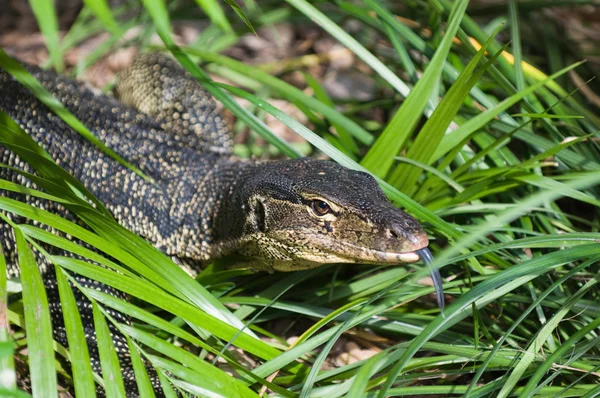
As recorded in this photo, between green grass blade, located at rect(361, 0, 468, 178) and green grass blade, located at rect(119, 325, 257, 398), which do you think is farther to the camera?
green grass blade, located at rect(361, 0, 468, 178)

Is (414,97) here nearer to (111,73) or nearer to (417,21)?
(417,21)

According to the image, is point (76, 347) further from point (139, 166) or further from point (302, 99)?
point (302, 99)

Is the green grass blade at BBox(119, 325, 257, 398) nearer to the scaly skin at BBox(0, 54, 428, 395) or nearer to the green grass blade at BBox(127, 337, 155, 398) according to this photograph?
the green grass blade at BBox(127, 337, 155, 398)

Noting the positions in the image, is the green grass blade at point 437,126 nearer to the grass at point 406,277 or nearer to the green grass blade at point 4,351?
the grass at point 406,277

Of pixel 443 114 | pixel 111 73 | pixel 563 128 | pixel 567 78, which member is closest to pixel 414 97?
pixel 443 114

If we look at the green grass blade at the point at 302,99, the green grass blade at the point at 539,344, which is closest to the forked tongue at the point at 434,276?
the green grass blade at the point at 539,344

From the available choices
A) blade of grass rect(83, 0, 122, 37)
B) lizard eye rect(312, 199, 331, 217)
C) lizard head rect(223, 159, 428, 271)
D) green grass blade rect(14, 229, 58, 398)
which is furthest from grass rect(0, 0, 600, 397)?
blade of grass rect(83, 0, 122, 37)

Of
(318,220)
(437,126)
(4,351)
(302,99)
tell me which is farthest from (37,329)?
(437,126)
